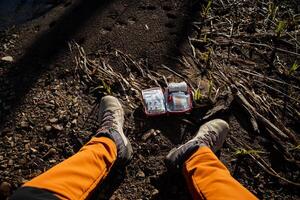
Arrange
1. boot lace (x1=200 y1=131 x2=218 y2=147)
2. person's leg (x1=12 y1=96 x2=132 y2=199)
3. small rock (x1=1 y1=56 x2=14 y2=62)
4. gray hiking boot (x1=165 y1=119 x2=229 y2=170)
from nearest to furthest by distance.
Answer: person's leg (x1=12 y1=96 x2=132 y2=199)
gray hiking boot (x1=165 y1=119 x2=229 y2=170)
boot lace (x1=200 y1=131 x2=218 y2=147)
small rock (x1=1 y1=56 x2=14 y2=62)

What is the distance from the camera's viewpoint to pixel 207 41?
122 inches

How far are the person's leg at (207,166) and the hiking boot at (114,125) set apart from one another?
31cm

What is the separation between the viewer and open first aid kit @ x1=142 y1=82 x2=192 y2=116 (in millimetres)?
2674

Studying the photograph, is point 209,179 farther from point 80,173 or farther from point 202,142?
point 80,173

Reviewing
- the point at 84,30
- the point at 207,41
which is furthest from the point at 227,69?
the point at 84,30

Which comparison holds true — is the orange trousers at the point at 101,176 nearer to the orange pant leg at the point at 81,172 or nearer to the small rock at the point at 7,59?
the orange pant leg at the point at 81,172

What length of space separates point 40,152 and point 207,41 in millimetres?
1746

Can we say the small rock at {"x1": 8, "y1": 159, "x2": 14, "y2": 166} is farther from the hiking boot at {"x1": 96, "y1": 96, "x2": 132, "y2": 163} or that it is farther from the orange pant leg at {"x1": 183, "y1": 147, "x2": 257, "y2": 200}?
the orange pant leg at {"x1": 183, "y1": 147, "x2": 257, "y2": 200}

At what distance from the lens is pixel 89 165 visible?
6.70 ft

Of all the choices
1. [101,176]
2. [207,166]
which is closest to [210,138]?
[207,166]

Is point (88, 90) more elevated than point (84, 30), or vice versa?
point (84, 30)

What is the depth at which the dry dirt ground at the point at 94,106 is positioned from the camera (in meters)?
2.43

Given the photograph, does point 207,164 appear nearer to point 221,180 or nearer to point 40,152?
point 221,180

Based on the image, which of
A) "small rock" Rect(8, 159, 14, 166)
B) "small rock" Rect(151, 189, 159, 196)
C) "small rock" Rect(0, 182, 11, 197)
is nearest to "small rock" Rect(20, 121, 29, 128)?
"small rock" Rect(8, 159, 14, 166)
